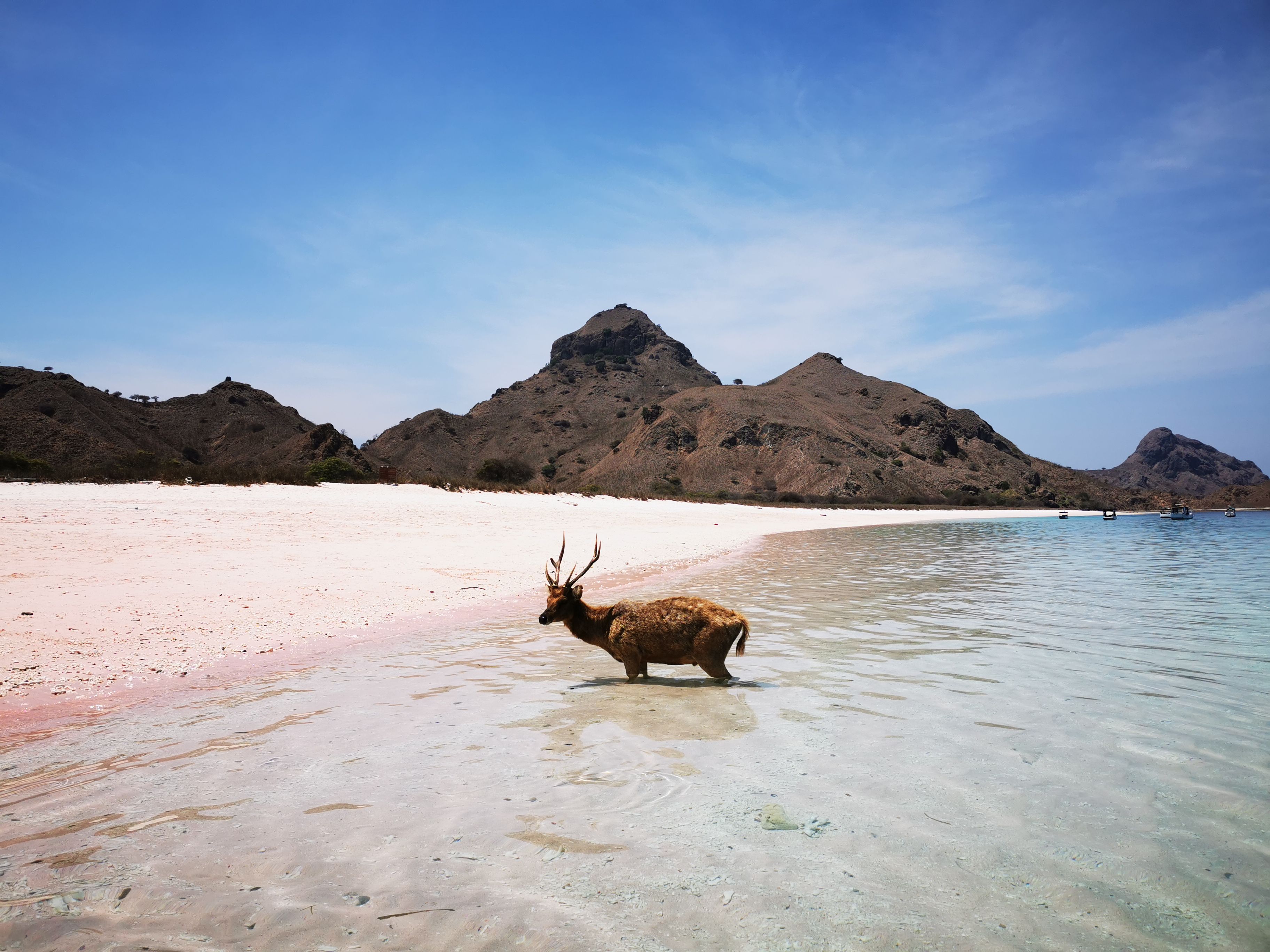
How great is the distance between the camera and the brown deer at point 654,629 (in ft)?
23.3

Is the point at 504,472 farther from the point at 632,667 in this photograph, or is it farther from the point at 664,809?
the point at 664,809

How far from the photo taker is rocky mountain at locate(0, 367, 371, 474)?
53062 millimetres

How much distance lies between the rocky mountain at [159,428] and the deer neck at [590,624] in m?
32.9

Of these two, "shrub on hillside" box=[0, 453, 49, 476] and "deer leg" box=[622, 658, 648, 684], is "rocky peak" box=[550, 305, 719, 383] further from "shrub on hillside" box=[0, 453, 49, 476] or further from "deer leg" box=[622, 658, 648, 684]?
"deer leg" box=[622, 658, 648, 684]

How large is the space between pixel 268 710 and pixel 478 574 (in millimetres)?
9066

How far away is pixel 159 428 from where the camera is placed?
75.1 m

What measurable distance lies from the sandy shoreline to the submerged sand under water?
1.78 meters

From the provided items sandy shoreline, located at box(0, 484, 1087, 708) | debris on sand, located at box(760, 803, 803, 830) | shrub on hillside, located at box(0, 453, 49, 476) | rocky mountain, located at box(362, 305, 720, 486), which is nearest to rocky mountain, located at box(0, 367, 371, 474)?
shrub on hillside, located at box(0, 453, 49, 476)

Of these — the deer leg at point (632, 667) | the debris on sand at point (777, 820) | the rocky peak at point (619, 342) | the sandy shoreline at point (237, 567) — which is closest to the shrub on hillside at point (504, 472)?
the sandy shoreline at point (237, 567)

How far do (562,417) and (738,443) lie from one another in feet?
146

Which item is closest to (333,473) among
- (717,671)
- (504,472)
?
(717,671)

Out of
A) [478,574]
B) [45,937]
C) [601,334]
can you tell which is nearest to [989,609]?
[478,574]

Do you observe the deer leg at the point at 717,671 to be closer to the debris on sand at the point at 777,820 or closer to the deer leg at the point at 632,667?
the deer leg at the point at 632,667

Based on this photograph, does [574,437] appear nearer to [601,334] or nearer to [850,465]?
[850,465]
